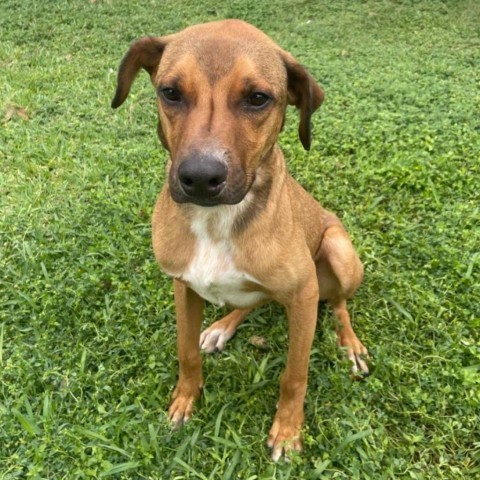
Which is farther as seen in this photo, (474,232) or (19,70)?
(19,70)

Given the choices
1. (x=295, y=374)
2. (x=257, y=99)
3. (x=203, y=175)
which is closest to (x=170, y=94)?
(x=257, y=99)

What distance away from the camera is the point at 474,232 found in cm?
410

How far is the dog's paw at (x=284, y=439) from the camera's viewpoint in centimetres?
293

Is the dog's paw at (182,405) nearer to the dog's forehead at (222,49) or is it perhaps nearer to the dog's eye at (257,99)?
the dog's eye at (257,99)

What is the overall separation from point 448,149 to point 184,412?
3570mm

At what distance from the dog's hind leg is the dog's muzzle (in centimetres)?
146

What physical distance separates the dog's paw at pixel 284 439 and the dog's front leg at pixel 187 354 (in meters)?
0.53

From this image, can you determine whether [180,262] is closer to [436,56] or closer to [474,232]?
[474,232]

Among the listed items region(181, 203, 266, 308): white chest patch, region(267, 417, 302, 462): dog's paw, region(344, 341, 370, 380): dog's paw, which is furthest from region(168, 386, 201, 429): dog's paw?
region(344, 341, 370, 380): dog's paw

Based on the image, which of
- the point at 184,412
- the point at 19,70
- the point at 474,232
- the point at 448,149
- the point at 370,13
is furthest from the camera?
the point at 370,13

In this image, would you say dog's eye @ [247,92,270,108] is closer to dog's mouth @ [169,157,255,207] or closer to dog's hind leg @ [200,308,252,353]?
dog's mouth @ [169,157,255,207]

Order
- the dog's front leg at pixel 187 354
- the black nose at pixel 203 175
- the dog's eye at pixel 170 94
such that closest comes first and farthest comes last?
the black nose at pixel 203 175 < the dog's eye at pixel 170 94 < the dog's front leg at pixel 187 354

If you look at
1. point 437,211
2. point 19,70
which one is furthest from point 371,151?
point 19,70

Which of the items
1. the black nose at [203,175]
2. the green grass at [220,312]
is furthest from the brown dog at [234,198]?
the green grass at [220,312]
